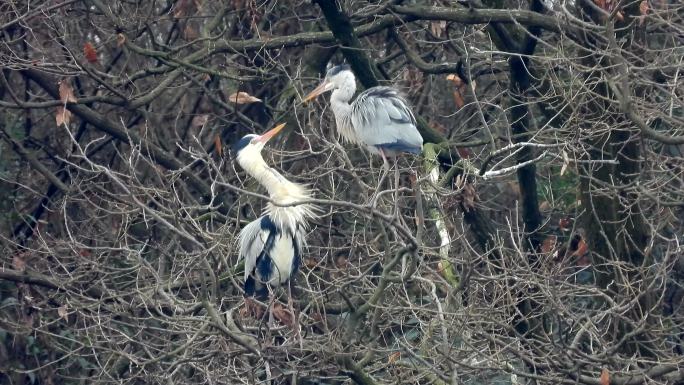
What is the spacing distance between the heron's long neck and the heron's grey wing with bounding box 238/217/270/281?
812 millimetres

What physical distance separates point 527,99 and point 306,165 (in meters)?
1.74

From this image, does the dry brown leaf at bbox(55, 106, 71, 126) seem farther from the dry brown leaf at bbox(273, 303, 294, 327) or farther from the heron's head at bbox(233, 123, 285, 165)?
the dry brown leaf at bbox(273, 303, 294, 327)

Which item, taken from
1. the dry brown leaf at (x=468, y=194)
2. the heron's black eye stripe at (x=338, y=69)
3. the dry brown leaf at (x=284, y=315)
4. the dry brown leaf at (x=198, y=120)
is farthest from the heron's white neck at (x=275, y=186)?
the dry brown leaf at (x=198, y=120)

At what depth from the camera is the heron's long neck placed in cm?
745

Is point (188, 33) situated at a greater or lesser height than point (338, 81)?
lesser

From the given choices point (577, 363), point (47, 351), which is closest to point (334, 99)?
point (577, 363)

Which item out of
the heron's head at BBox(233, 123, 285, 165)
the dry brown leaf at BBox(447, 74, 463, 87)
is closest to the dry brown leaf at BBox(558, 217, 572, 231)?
the dry brown leaf at BBox(447, 74, 463, 87)

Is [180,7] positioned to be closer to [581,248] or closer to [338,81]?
[338,81]

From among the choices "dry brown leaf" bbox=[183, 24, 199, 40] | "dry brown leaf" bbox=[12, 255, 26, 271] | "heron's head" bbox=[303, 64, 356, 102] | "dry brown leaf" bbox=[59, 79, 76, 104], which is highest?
"dry brown leaf" bbox=[59, 79, 76, 104]

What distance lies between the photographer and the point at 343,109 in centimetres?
752

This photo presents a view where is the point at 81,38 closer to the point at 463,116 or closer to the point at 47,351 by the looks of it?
the point at 47,351

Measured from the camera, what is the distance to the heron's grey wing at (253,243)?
713 cm

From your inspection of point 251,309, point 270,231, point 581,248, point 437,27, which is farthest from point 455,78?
point 251,309

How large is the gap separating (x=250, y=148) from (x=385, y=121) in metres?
0.86
